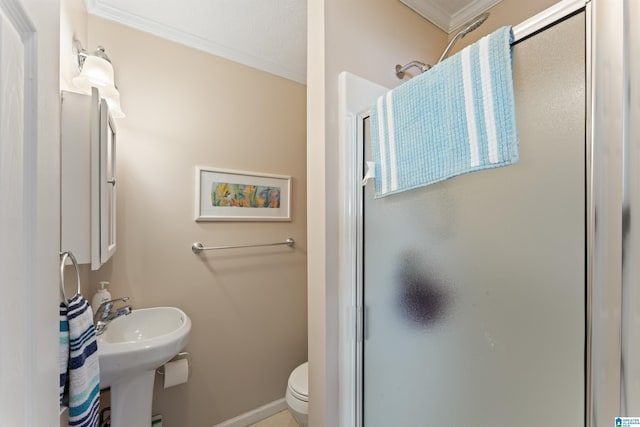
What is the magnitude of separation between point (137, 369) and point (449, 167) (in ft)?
4.68

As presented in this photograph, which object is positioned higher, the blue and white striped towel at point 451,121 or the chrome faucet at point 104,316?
the blue and white striped towel at point 451,121

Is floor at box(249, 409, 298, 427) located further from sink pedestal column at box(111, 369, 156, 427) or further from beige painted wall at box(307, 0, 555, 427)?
beige painted wall at box(307, 0, 555, 427)

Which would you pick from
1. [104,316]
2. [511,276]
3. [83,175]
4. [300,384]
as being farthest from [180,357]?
[511,276]

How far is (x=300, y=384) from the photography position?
149cm

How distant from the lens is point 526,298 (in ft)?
2.01

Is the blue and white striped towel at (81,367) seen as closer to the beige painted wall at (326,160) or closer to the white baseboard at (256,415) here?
the beige painted wall at (326,160)

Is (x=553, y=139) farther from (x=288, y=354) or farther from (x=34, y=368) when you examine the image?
(x=288, y=354)

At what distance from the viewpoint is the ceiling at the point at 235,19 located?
1444mm

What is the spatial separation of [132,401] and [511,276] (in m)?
1.65

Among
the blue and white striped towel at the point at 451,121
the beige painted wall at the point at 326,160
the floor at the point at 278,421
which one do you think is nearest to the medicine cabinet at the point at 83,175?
the beige painted wall at the point at 326,160

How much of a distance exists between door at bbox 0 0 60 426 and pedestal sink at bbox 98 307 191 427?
66 cm

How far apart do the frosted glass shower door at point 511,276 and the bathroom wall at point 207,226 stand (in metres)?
1.23

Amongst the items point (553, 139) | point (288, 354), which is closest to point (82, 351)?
point (553, 139)

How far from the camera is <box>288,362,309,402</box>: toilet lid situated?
4.64ft
